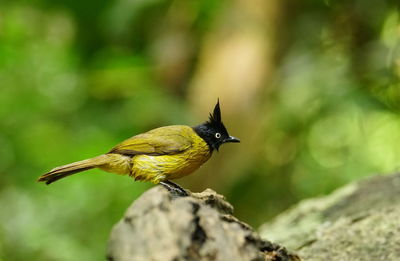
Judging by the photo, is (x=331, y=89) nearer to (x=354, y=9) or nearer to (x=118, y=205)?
(x=354, y=9)

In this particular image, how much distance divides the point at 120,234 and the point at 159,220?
0.15 m

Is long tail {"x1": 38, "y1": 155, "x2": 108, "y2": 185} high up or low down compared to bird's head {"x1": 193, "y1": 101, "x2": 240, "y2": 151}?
down

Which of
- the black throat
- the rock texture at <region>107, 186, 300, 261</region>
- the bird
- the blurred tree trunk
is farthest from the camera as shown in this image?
the blurred tree trunk

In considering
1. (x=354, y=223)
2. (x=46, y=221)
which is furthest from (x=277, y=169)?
(x=354, y=223)

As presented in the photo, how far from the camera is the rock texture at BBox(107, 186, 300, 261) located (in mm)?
2305

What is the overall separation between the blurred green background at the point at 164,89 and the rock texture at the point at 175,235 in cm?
449

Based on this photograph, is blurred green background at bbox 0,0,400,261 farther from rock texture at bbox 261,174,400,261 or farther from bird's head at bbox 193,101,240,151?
bird's head at bbox 193,101,240,151

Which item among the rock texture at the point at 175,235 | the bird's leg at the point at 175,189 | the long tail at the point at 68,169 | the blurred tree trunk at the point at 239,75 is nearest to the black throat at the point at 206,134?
the bird's leg at the point at 175,189

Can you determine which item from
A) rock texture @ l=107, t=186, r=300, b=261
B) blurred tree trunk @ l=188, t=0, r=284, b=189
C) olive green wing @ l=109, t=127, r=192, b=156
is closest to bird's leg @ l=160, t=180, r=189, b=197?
olive green wing @ l=109, t=127, r=192, b=156

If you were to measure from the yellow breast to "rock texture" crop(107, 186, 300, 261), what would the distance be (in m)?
1.80

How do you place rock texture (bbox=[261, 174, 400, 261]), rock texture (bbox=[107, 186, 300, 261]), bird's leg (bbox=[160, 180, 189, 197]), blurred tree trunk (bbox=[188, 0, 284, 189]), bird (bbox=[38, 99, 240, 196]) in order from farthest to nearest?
blurred tree trunk (bbox=[188, 0, 284, 189]) < bird (bbox=[38, 99, 240, 196]) < rock texture (bbox=[261, 174, 400, 261]) < bird's leg (bbox=[160, 180, 189, 197]) < rock texture (bbox=[107, 186, 300, 261])

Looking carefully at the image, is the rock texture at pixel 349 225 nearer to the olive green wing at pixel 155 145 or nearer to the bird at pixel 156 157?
the bird at pixel 156 157

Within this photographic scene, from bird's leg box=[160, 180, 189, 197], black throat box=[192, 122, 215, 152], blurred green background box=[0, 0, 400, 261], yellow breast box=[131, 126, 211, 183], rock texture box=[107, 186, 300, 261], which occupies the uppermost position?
blurred green background box=[0, 0, 400, 261]

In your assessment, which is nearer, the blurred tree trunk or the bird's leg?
the bird's leg
